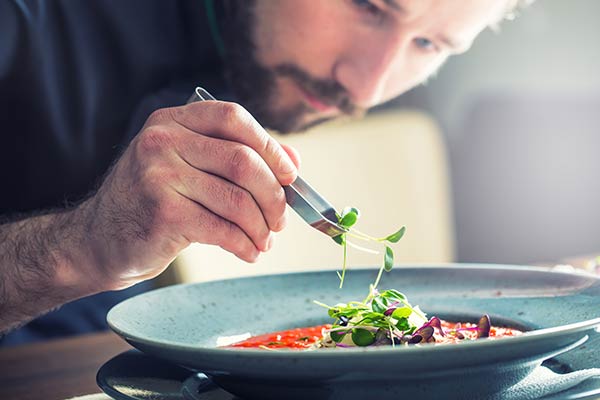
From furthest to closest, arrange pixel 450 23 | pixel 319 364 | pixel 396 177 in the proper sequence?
pixel 396 177, pixel 450 23, pixel 319 364

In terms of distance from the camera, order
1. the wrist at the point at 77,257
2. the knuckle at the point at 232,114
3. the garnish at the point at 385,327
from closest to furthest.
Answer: the garnish at the point at 385,327
the knuckle at the point at 232,114
the wrist at the point at 77,257

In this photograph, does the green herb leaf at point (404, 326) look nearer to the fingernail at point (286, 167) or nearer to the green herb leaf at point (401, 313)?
the green herb leaf at point (401, 313)

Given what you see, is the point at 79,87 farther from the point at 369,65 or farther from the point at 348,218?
the point at 348,218

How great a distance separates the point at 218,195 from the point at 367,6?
0.94 m

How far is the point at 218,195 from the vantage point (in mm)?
917

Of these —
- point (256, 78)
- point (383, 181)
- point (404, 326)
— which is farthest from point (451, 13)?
point (404, 326)

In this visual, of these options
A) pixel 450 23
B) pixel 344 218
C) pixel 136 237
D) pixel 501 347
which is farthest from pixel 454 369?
pixel 450 23

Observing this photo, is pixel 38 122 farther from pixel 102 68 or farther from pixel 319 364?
pixel 319 364

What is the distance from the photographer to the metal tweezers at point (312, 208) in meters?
0.88

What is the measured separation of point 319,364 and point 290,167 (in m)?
0.31

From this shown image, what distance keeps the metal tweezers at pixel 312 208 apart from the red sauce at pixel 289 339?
0.42 feet

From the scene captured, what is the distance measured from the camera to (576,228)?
3961mm

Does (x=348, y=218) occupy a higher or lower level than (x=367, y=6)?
lower

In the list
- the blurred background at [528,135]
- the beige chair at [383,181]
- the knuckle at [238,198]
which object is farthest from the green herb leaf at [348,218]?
the blurred background at [528,135]
